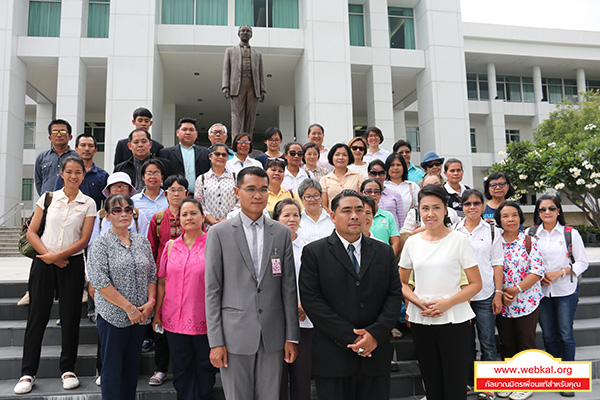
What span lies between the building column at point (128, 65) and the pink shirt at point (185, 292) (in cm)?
1112

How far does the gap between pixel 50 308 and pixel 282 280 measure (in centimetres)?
258

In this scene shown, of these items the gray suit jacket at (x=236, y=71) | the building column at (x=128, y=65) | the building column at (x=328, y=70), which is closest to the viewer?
the gray suit jacket at (x=236, y=71)

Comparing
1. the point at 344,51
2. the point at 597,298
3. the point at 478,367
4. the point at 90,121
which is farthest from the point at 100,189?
the point at 90,121

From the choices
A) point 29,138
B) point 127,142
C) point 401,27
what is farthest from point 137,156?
point 29,138

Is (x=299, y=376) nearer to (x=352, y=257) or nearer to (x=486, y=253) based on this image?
(x=352, y=257)

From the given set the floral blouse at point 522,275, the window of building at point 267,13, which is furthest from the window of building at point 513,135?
the floral blouse at point 522,275

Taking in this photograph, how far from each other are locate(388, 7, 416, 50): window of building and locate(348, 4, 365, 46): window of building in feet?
4.09

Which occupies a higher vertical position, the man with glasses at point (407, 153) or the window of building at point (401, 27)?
the window of building at point (401, 27)

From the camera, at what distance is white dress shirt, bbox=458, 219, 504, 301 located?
3805 mm

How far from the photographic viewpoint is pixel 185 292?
11.0ft

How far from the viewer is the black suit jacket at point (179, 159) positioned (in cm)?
546

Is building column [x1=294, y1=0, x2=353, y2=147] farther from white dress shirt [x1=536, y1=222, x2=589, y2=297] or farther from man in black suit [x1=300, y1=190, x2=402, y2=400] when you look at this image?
man in black suit [x1=300, y1=190, x2=402, y2=400]

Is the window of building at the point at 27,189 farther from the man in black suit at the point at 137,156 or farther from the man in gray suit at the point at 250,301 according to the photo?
the man in gray suit at the point at 250,301

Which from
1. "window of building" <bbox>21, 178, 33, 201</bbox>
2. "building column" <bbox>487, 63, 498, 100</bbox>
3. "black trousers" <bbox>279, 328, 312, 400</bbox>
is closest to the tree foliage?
"building column" <bbox>487, 63, 498, 100</bbox>
